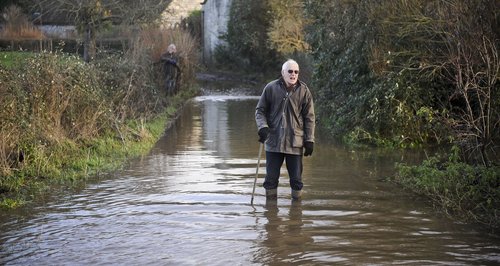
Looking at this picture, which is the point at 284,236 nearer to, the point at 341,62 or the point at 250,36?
the point at 341,62

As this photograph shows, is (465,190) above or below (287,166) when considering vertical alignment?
below

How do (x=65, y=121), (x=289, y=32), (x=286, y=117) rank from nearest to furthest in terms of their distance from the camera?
(x=286, y=117)
(x=65, y=121)
(x=289, y=32)

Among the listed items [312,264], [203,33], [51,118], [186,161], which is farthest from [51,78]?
[203,33]

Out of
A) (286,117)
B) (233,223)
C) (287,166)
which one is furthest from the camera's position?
(287,166)

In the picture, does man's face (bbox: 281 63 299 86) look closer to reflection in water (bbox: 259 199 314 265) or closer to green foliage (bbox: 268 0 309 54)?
reflection in water (bbox: 259 199 314 265)

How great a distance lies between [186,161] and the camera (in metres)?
14.2

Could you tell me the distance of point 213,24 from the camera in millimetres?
50531

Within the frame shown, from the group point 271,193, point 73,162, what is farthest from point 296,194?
point 73,162

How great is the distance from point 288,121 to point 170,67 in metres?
16.6

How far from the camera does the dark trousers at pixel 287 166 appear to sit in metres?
10.4

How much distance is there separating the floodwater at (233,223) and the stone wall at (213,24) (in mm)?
35121

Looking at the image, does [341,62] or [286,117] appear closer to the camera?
[286,117]

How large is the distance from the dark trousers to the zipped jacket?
128 millimetres

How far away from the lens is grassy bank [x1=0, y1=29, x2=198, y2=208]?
11773 mm
